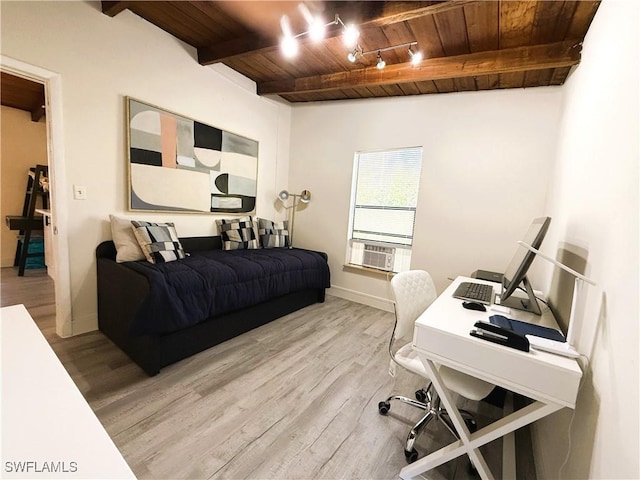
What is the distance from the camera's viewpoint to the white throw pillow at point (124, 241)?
90.7 inches

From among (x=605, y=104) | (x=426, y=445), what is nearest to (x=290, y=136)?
(x=605, y=104)

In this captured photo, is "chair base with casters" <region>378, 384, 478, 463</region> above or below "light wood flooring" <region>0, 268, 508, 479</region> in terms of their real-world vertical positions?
above

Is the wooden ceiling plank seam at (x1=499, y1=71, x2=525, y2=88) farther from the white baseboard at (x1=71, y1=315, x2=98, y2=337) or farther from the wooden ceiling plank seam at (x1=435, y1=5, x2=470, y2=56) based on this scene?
the white baseboard at (x1=71, y1=315, x2=98, y2=337)

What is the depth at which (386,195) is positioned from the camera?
11.5 ft

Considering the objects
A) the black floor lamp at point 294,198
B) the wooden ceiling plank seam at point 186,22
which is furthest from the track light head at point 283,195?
the wooden ceiling plank seam at point 186,22

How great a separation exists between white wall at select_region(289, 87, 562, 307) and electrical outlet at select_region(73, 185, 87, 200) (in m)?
2.55

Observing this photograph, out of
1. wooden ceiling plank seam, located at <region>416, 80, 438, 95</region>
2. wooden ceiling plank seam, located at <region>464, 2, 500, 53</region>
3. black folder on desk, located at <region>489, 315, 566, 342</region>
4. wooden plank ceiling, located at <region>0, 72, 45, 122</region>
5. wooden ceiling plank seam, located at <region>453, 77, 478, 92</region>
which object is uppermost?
wooden ceiling plank seam, located at <region>464, 2, 500, 53</region>

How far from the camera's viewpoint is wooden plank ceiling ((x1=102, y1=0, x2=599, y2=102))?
6.16 ft

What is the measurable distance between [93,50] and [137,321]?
2.17 meters

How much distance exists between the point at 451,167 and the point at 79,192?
3519mm

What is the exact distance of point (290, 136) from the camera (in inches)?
164

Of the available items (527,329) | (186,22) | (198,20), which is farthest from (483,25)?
(186,22)

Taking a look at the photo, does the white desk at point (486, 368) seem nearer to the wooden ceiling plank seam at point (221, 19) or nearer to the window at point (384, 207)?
the window at point (384, 207)

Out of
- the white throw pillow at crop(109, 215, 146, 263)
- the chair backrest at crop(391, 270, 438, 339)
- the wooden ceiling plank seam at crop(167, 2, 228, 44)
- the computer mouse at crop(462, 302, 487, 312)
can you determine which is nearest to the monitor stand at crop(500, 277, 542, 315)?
the computer mouse at crop(462, 302, 487, 312)
